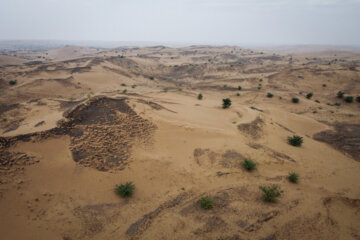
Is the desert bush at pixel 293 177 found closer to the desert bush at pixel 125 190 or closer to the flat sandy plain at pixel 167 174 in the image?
the flat sandy plain at pixel 167 174

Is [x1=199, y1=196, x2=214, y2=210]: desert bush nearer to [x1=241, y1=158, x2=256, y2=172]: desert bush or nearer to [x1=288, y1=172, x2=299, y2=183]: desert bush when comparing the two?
[x1=241, y1=158, x2=256, y2=172]: desert bush

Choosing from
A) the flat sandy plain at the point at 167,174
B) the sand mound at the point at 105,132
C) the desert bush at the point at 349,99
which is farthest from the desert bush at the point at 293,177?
the desert bush at the point at 349,99

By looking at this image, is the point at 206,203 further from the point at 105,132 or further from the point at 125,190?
the point at 105,132

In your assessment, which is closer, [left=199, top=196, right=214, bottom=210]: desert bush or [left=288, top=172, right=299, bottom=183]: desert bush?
[left=199, top=196, right=214, bottom=210]: desert bush

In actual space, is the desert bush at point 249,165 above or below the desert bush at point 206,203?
above

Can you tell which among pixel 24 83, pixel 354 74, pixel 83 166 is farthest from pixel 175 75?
pixel 83 166

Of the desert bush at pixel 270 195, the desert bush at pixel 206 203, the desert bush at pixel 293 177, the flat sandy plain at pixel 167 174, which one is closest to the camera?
the flat sandy plain at pixel 167 174

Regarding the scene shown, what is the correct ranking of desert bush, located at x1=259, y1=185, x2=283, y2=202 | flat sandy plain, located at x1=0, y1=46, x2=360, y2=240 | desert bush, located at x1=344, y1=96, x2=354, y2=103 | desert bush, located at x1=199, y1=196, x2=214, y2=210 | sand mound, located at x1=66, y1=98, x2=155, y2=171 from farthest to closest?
desert bush, located at x1=344, y1=96, x2=354, y2=103 < sand mound, located at x1=66, y1=98, x2=155, y2=171 < desert bush, located at x1=259, y1=185, x2=283, y2=202 < desert bush, located at x1=199, y1=196, x2=214, y2=210 < flat sandy plain, located at x1=0, y1=46, x2=360, y2=240

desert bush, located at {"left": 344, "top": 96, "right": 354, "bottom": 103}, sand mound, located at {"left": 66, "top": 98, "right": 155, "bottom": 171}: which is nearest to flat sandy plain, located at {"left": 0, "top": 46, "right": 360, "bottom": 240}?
sand mound, located at {"left": 66, "top": 98, "right": 155, "bottom": 171}

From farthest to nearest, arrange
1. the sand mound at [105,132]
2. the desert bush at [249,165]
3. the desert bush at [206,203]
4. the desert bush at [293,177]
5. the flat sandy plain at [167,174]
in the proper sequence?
1. the desert bush at [249,165]
2. the sand mound at [105,132]
3. the desert bush at [293,177]
4. the desert bush at [206,203]
5. the flat sandy plain at [167,174]

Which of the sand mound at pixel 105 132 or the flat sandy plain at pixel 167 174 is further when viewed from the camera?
the sand mound at pixel 105 132

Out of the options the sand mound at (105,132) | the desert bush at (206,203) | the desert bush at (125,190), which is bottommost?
the desert bush at (206,203)
